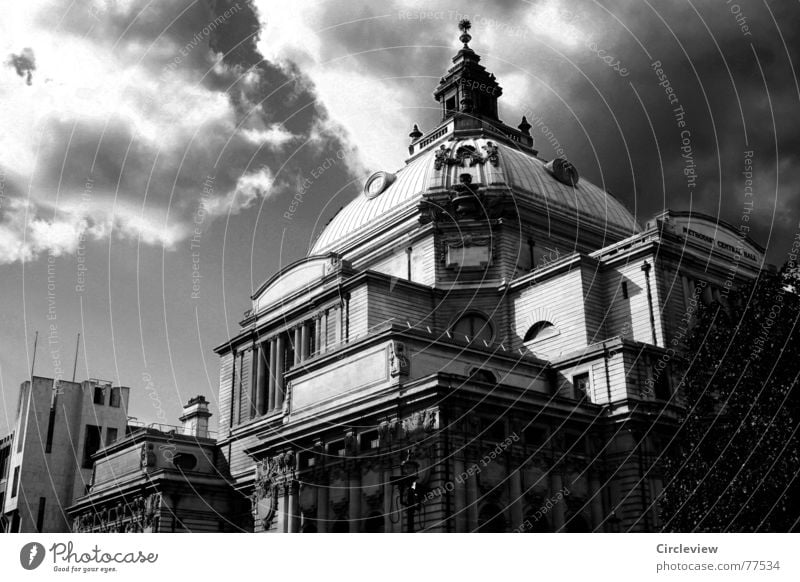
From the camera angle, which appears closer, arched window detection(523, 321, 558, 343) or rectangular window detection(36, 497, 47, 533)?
arched window detection(523, 321, 558, 343)

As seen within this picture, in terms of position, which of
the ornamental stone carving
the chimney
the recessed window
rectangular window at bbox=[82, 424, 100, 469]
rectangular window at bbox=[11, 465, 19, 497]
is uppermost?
the chimney

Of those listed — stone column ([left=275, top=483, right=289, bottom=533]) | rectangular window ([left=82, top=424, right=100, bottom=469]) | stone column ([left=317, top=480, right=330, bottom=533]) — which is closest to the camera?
stone column ([left=317, top=480, right=330, bottom=533])

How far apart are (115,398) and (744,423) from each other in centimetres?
4931

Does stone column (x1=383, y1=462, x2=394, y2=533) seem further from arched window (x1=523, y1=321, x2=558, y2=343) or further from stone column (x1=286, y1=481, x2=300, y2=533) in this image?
arched window (x1=523, y1=321, x2=558, y2=343)

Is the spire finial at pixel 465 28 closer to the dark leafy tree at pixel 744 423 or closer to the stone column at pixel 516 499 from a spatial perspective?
the stone column at pixel 516 499

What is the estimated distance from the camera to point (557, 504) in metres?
48.4

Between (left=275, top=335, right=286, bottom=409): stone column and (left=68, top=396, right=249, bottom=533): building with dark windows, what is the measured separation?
696 cm

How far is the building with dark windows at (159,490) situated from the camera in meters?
64.8

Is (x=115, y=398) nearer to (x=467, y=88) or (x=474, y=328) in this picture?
(x=474, y=328)

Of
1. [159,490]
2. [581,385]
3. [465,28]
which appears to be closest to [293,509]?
[159,490]

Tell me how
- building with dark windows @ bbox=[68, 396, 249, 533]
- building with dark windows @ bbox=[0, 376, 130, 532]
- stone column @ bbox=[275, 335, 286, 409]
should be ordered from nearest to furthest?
building with dark windows @ bbox=[0, 376, 130, 532] < building with dark windows @ bbox=[68, 396, 249, 533] < stone column @ bbox=[275, 335, 286, 409]

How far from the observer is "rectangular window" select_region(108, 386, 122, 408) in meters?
67.1

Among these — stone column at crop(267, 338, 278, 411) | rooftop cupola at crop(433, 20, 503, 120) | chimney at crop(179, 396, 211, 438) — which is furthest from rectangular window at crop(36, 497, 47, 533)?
rooftop cupola at crop(433, 20, 503, 120)

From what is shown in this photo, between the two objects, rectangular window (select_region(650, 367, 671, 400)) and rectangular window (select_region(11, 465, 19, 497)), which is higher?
rectangular window (select_region(650, 367, 671, 400))
